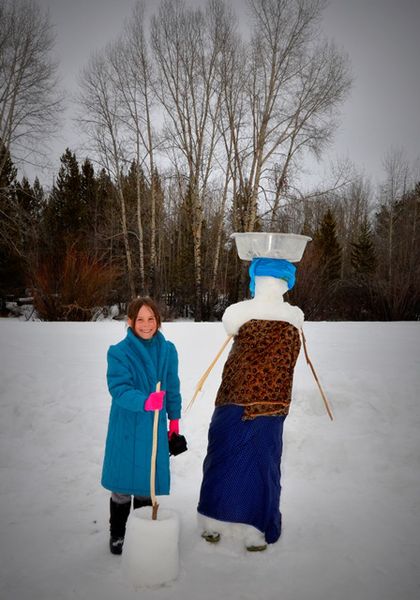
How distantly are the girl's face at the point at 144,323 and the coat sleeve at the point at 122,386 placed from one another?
202 mm

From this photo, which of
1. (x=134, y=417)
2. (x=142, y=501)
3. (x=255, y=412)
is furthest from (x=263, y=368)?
(x=142, y=501)

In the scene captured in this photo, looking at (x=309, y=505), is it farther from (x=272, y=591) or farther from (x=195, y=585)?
(x=195, y=585)

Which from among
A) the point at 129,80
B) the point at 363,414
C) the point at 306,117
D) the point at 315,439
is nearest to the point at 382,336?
the point at 363,414

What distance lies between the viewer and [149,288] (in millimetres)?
15828

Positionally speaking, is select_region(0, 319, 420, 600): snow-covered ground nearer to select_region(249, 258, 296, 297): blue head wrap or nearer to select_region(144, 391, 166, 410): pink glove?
select_region(144, 391, 166, 410): pink glove

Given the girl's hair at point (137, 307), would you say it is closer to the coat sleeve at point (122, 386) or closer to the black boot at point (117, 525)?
the coat sleeve at point (122, 386)

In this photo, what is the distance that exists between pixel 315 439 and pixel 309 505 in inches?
32.6

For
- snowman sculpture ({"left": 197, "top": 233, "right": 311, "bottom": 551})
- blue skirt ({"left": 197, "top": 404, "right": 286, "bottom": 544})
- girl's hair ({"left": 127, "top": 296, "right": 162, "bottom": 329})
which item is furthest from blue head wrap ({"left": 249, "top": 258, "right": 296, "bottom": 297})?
blue skirt ({"left": 197, "top": 404, "right": 286, "bottom": 544})

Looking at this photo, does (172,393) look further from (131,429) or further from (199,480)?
(199,480)

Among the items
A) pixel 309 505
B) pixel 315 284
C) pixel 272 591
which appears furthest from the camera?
pixel 315 284

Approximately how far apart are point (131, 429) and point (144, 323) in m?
0.65

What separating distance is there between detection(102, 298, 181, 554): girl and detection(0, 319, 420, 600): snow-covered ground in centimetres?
43

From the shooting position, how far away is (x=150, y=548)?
6.63ft

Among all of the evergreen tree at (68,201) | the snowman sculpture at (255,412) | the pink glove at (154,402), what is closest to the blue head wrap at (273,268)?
the snowman sculpture at (255,412)
